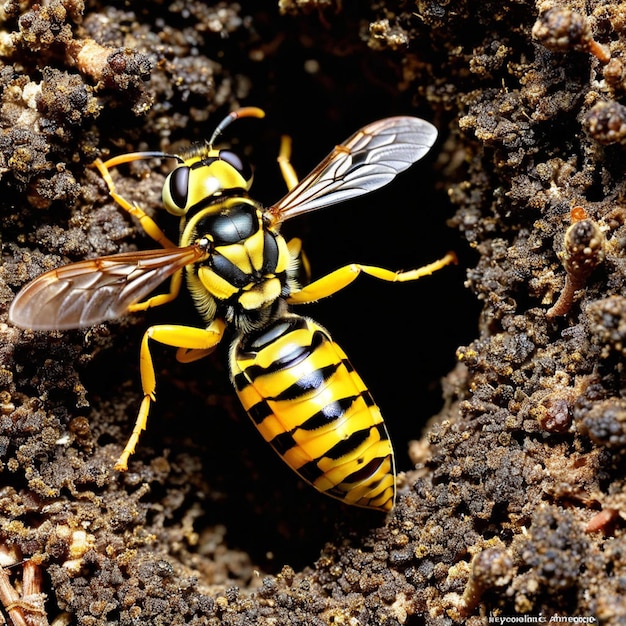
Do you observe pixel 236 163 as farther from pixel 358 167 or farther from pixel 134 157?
pixel 358 167

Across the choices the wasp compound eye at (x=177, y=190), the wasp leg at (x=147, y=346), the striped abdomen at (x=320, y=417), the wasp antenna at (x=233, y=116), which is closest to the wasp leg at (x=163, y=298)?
the wasp leg at (x=147, y=346)

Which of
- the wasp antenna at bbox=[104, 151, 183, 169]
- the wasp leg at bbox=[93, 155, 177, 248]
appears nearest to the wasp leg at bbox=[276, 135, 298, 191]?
the wasp antenna at bbox=[104, 151, 183, 169]

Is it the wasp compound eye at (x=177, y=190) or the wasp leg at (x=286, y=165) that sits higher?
the wasp compound eye at (x=177, y=190)

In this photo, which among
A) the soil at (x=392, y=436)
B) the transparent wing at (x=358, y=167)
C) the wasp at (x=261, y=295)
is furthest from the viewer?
the transparent wing at (x=358, y=167)

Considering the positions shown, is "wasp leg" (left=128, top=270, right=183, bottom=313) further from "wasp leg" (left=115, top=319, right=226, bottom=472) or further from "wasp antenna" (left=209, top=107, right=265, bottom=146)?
"wasp antenna" (left=209, top=107, right=265, bottom=146)

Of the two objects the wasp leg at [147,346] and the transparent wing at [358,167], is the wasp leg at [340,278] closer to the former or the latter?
the transparent wing at [358,167]

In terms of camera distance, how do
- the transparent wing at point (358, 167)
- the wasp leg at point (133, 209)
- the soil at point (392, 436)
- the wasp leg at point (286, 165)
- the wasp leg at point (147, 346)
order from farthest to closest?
the wasp leg at point (286, 165) < the transparent wing at point (358, 167) < the wasp leg at point (133, 209) < the wasp leg at point (147, 346) < the soil at point (392, 436)

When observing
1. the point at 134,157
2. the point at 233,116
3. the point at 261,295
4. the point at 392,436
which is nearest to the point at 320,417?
the point at 261,295

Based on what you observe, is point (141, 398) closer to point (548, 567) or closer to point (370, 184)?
point (370, 184)
